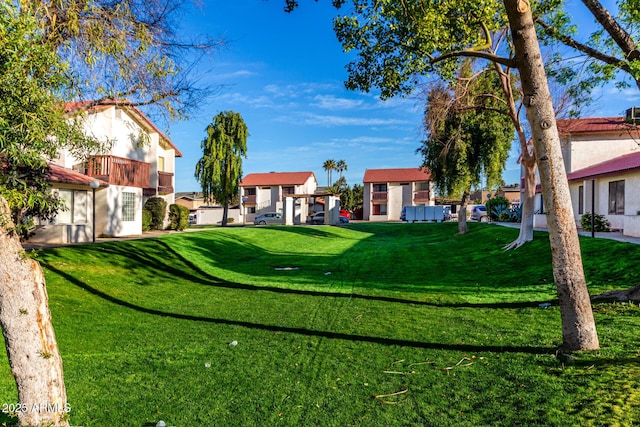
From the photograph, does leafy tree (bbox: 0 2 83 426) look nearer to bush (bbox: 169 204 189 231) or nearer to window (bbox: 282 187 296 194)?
bush (bbox: 169 204 189 231)

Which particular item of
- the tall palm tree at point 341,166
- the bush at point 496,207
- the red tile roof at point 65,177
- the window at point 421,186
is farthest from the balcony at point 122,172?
the tall palm tree at point 341,166

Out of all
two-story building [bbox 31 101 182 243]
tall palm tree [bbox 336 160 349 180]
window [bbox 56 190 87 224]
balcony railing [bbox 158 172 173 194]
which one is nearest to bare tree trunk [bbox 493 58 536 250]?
two-story building [bbox 31 101 182 243]

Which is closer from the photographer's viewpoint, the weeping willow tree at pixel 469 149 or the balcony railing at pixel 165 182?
the weeping willow tree at pixel 469 149

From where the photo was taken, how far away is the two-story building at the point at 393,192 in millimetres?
62281

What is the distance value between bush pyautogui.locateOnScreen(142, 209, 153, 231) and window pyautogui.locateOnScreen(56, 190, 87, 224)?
219 inches

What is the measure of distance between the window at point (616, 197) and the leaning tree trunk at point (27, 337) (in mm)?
24325

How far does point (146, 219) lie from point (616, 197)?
2763 centimetres

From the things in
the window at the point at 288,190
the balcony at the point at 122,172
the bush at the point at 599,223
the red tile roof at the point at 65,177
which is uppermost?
the window at the point at 288,190

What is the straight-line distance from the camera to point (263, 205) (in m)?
64.6

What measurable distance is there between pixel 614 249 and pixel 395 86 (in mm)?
7914

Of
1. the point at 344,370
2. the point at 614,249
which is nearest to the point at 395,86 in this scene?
the point at 344,370

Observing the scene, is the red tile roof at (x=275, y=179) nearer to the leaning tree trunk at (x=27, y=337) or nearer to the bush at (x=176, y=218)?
the bush at (x=176, y=218)

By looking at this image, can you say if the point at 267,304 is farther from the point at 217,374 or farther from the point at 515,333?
the point at 515,333

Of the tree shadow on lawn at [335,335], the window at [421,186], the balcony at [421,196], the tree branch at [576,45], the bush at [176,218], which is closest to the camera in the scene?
the tree shadow on lawn at [335,335]
